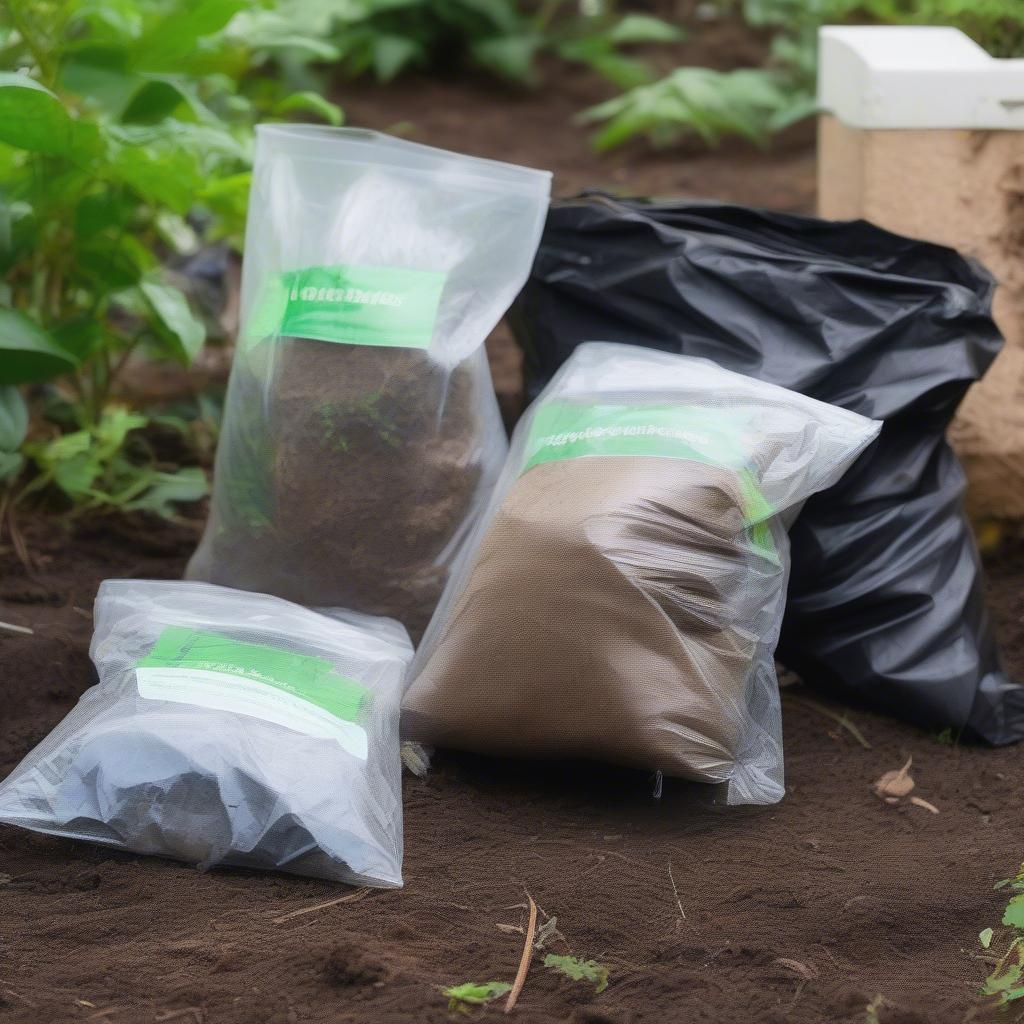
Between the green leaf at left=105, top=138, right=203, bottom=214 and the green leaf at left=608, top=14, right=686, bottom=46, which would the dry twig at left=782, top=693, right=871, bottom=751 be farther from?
the green leaf at left=608, top=14, right=686, bottom=46

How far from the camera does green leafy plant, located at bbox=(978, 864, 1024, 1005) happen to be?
130 centimetres

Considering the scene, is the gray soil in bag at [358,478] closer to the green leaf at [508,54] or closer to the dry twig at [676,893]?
the dry twig at [676,893]

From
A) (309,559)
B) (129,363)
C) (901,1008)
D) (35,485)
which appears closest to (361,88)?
(129,363)

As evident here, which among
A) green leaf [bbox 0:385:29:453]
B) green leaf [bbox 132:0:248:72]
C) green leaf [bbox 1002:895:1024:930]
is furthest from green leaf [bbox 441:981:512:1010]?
green leaf [bbox 132:0:248:72]

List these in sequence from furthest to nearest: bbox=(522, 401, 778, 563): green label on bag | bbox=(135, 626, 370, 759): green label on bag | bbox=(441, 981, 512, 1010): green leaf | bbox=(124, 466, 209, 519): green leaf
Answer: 1. bbox=(124, 466, 209, 519): green leaf
2. bbox=(522, 401, 778, 563): green label on bag
3. bbox=(135, 626, 370, 759): green label on bag
4. bbox=(441, 981, 512, 1010): green leaf

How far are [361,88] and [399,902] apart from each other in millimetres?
3626

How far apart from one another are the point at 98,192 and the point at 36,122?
0.29 meters

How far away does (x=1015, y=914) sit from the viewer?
1350 millimetres

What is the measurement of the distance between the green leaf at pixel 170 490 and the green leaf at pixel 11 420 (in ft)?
1.11

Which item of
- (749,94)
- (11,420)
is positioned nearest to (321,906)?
(11,420)

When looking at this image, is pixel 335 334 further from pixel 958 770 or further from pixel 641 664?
pixel 958 770

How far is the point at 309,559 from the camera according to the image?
6.38 ft

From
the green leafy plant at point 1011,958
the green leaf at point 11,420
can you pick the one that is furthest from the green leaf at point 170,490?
the green leafy plant at point 1011,958

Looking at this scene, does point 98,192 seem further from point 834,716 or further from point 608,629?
point 834,716
